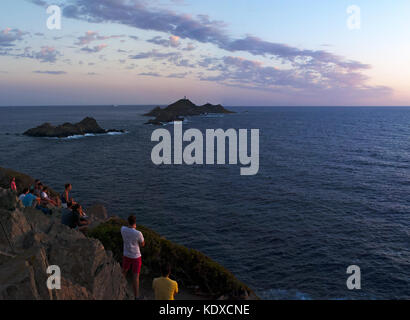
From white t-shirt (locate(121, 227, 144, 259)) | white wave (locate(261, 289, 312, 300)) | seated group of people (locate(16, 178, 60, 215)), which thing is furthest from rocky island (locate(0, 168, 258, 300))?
white wave (locate(261, 289, 312, 300))

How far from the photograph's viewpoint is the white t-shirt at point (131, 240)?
8828mm

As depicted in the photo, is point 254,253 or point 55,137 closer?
point 254,253

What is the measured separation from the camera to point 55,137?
8256 cm

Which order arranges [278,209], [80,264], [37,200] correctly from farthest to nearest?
[278,209]
[37,200]
[80,264]

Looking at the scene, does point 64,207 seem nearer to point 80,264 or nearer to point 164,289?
point 80,264

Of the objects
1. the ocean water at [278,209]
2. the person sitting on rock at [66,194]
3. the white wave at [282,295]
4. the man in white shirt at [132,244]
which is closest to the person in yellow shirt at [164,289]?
the man in white shirt at [132,244]

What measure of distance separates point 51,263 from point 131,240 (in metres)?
Answer: 2.13

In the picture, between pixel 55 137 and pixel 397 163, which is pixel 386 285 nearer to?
pixel 397 163

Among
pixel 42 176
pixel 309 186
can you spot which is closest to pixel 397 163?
pixel 309 186

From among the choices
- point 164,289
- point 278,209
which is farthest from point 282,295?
point 278,209

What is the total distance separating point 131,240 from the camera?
8914 mm

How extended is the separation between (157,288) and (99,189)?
2965 centimetres

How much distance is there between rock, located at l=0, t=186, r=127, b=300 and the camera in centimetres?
674
